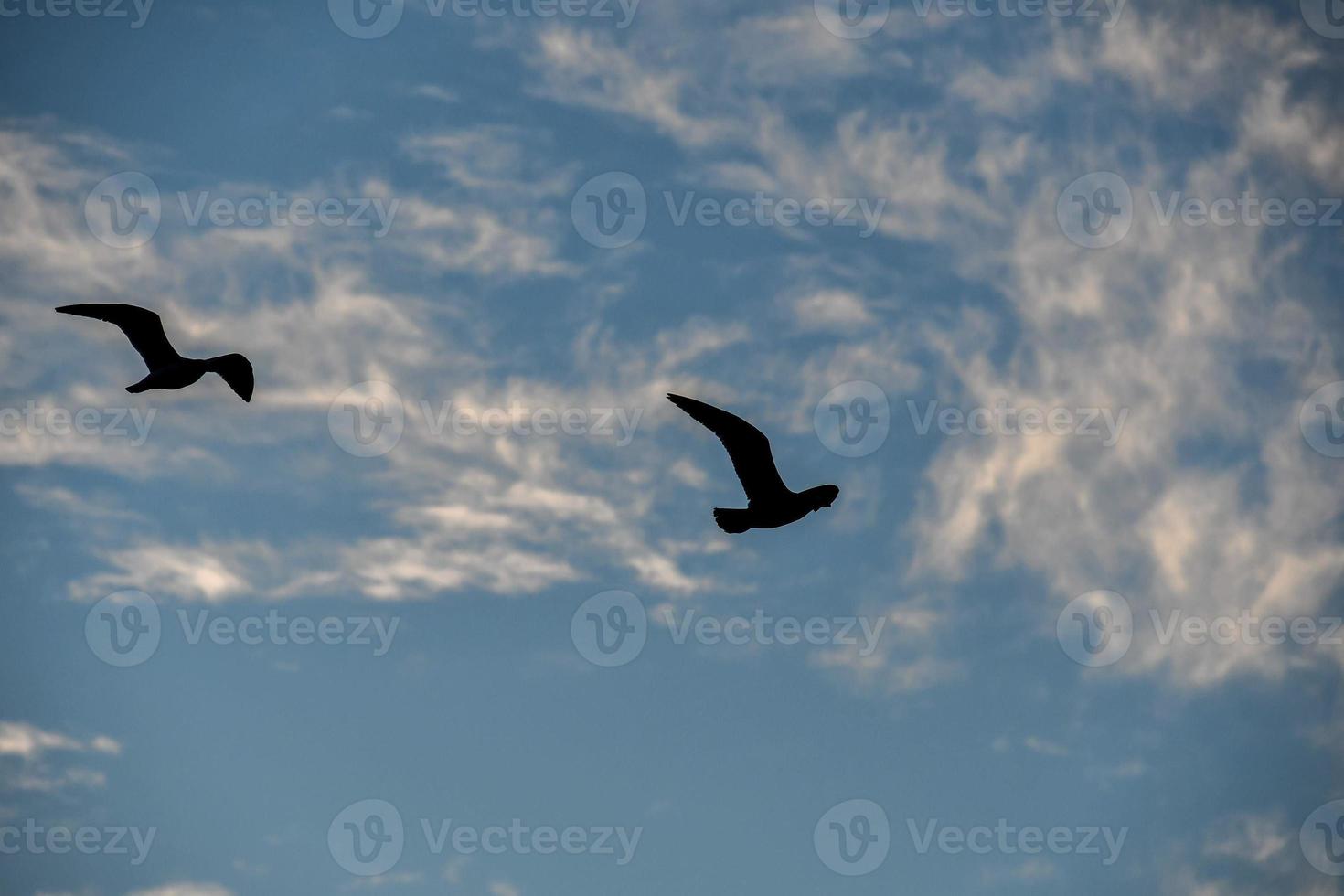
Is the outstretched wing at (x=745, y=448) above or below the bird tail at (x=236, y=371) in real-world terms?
below

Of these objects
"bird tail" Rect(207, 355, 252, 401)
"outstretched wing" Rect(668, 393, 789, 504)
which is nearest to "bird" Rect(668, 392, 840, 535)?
"outstretched wing" Rect(668, 393, 789, 504)

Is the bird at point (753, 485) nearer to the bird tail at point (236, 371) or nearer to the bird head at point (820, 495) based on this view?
the bird head at point (820, 495)

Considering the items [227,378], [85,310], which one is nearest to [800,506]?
[227,378]

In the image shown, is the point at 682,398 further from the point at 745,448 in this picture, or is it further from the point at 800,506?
the point at 800,506

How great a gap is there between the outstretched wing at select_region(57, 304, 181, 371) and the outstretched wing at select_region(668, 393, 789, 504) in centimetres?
1246

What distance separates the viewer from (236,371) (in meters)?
28.2

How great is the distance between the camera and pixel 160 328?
2845 centimetres

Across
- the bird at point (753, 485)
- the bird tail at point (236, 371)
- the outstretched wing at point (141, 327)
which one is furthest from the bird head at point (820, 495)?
the outstretched wing at point (141, 327)

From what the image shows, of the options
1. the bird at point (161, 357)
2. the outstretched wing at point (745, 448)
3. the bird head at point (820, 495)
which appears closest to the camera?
the outstretched wing at point (745, 448)

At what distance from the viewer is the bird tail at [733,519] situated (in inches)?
991

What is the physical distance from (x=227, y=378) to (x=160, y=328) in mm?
1905

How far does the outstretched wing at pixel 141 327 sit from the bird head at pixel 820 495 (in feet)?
46.6

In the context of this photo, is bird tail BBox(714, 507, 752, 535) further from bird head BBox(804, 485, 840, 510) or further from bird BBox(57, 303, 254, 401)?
bird BBox(57, 303, 254, 401)

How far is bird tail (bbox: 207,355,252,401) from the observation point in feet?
92.0
